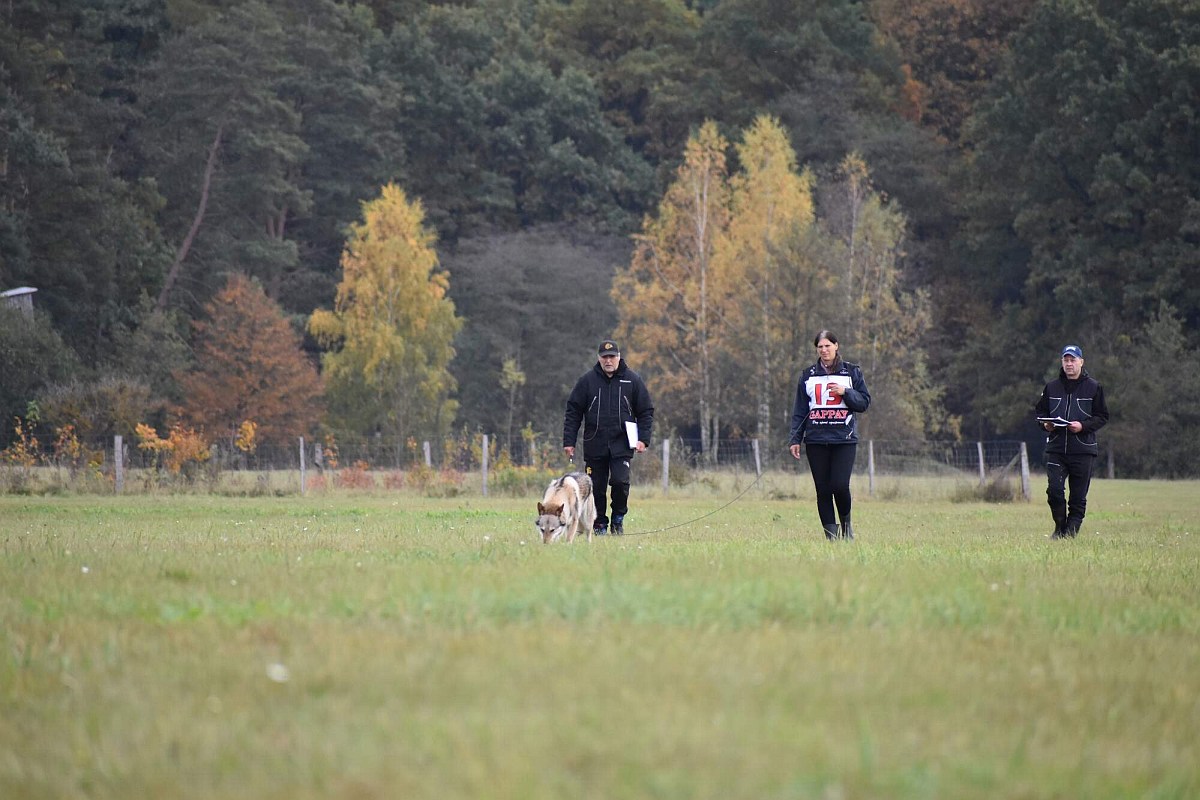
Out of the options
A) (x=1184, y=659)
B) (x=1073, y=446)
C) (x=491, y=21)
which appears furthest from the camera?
(x=491, y=21)

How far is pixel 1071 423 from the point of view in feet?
52.3

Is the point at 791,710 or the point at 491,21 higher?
the point at 491,21

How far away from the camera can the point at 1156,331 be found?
5319cm

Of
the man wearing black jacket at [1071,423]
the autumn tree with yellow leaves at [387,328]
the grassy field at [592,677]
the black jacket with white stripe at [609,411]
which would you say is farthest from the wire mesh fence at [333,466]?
the grassy field at [592,677]

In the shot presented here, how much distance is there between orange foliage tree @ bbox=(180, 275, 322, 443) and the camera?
52656mm

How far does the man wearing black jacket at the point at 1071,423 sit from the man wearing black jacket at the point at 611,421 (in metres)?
4.37

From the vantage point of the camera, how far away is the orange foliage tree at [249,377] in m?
52.7

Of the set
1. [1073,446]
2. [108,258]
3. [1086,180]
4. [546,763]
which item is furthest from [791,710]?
[1086,180]

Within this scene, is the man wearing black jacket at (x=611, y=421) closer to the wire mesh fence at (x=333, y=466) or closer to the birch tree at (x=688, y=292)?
the wire mesh fence at (x=333, y=466)

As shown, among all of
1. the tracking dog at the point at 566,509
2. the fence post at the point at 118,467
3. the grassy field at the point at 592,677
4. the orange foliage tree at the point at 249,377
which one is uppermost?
the orange foliage tree at the point at 249,377

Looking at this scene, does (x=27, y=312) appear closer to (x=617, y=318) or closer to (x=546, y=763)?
(x=617, y=318)

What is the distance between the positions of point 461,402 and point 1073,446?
5024 centimetres

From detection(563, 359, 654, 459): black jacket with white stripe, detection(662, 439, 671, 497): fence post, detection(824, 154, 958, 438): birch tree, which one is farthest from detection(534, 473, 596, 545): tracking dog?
detection(824, 154, 958, 438): birch tree

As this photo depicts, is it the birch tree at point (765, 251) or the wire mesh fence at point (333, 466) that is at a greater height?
the birch tree at point (765, 251)
